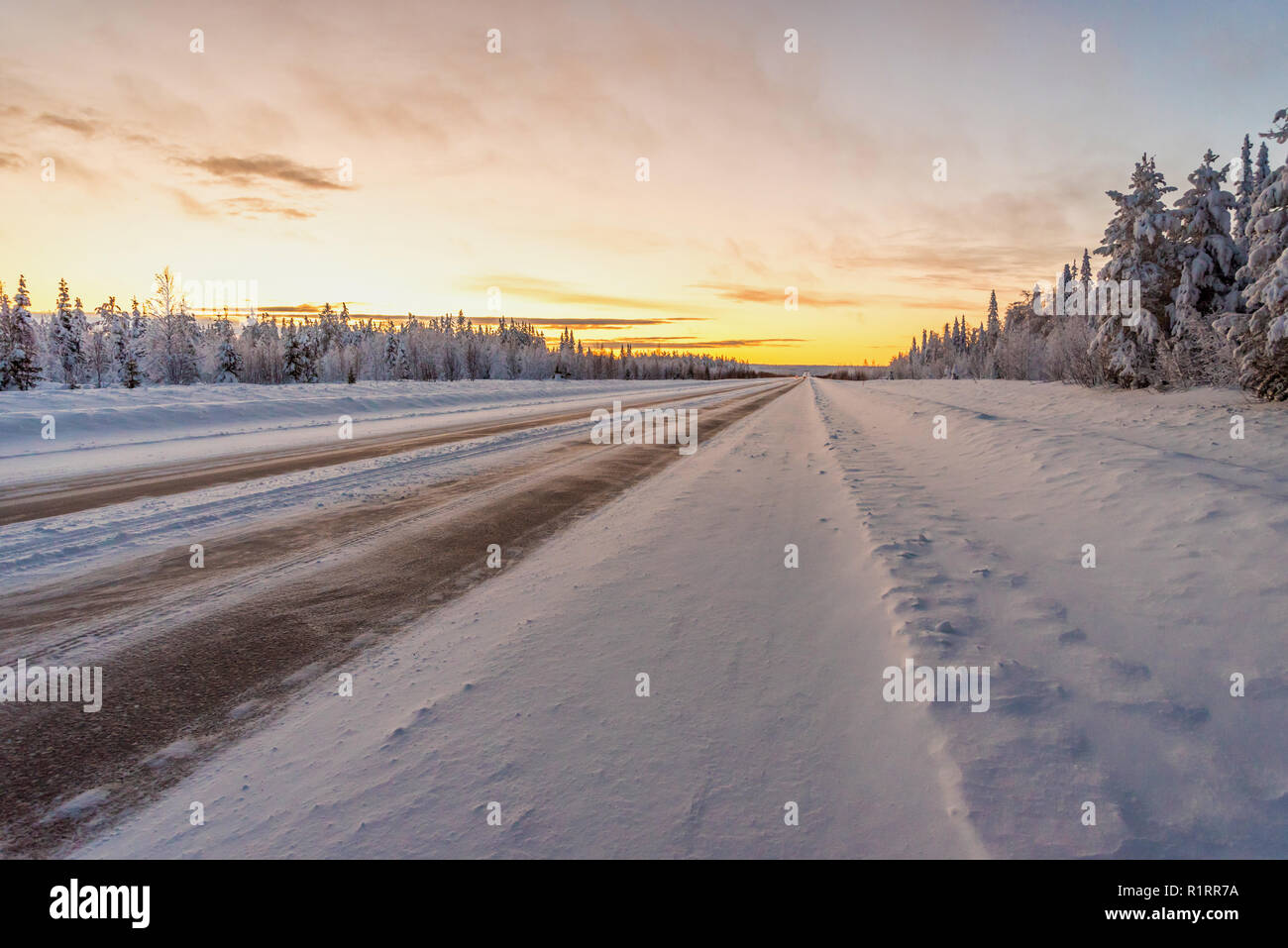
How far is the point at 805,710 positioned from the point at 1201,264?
30.8 m

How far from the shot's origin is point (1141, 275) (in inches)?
1000

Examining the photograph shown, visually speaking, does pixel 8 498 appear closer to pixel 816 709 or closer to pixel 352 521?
pixel 352 521

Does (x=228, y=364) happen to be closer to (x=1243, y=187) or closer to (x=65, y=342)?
(x=65, y=342)

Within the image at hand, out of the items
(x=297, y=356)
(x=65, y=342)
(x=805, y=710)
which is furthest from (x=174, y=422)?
(x=65, y=342)

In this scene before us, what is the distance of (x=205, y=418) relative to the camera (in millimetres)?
18344

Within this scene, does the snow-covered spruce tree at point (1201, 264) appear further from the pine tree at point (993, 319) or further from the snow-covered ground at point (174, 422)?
the pine tree at point (993, 319)


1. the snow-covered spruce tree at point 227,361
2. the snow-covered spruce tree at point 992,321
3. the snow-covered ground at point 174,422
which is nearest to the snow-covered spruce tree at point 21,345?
the snow-covered spruce tree at point 227,361

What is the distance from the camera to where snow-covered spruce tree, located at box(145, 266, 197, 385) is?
48219 mm

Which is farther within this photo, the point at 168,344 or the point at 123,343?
the point at 123,343

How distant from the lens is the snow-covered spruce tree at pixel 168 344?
158ft

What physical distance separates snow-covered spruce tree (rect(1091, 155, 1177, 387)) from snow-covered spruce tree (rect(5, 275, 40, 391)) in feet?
183

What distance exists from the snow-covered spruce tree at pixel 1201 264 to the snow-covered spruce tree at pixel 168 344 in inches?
2386
